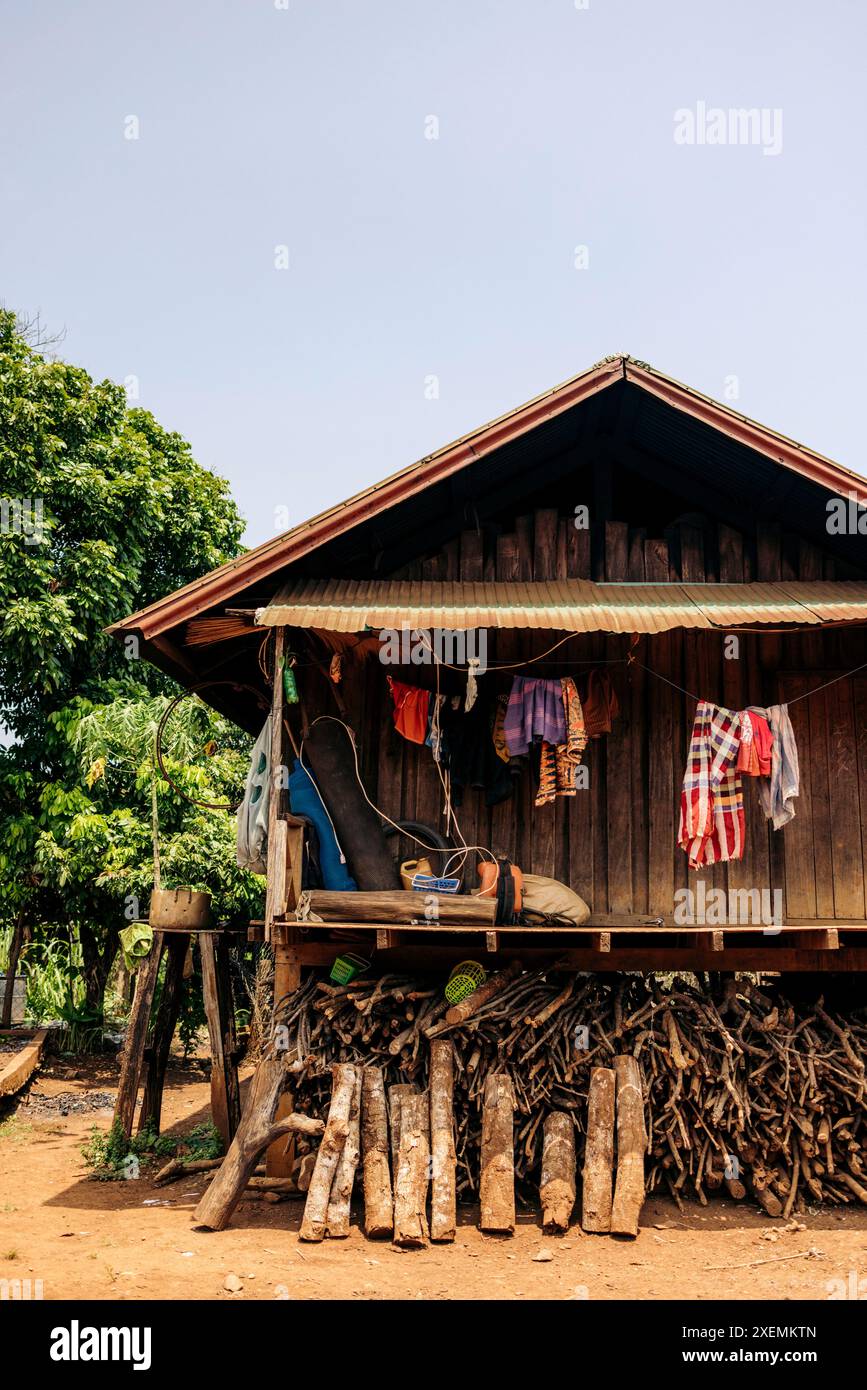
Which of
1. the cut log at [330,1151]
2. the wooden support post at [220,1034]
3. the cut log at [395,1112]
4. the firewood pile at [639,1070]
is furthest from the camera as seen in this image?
the wooden support post at [220,1034]

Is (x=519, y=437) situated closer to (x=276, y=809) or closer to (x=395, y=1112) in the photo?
(x=276, y=809)

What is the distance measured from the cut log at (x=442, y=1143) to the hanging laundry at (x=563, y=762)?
2.41 m

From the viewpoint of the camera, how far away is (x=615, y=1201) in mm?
8938

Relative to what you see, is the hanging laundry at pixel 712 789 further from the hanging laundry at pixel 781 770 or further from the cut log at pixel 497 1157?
the cut log at pixel 497 1157

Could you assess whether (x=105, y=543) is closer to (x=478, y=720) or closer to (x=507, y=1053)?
(x=478, y=720)

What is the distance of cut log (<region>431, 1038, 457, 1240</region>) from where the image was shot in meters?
8.67

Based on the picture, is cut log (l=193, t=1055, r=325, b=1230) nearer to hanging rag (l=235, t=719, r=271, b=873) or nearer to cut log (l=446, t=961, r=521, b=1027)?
cut log (l=446, t=961, r=521, b=1027)

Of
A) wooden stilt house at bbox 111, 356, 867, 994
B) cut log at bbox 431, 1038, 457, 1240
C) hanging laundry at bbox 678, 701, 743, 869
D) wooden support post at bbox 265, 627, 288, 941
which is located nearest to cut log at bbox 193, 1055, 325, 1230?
cut log at bbox 431, 1038, 457, 1240

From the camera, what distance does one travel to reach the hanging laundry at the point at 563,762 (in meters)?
10.3

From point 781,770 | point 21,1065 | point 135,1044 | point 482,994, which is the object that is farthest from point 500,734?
point 21,1065

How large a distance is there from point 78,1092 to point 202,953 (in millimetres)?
5284

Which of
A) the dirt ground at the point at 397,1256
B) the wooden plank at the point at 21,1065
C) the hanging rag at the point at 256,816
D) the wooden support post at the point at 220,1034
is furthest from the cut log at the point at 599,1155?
the wooden plank at the point at 21,1065
